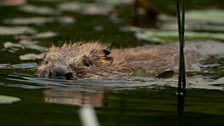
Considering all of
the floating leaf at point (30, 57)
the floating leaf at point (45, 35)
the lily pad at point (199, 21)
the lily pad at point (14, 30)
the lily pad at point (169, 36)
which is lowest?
the floating leaf at point (30, 57)

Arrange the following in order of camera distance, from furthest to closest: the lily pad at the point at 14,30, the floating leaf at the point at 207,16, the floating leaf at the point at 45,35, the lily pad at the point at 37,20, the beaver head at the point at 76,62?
the floating leaf at the point at 207,16, the lily pad at the point at 37,20, the lily pad at the point at 14,30, the floating leaf at the point at 45,35, the beaver head at the point at 76,62

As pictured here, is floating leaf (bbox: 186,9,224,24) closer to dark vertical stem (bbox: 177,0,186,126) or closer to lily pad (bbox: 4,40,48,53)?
lily pad (bbox: 4,40,48,53)

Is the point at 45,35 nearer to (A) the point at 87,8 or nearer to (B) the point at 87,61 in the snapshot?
(B) the point at 87,61

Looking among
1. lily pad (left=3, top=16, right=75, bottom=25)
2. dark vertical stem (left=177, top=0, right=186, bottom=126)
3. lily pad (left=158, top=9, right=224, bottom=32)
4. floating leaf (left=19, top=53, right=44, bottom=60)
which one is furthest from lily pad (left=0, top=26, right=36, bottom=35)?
dark vertical stem (left=177, top=0, right=186, bottom=126)

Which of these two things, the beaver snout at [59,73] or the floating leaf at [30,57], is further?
the floating leaf at [30,57]

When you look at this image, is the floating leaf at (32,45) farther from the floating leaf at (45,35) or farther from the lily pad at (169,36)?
the lily pad at (169,36)

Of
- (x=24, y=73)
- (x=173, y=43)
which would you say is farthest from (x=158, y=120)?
(x=173, y=43)

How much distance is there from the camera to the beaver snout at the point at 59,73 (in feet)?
21.1

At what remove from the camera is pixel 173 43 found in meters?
9.27

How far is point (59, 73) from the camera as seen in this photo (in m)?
6.46

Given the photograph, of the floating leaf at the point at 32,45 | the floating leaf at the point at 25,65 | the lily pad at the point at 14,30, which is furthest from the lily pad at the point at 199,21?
the floating leaf at the point at 25,65

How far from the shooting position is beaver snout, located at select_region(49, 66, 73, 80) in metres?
6.45

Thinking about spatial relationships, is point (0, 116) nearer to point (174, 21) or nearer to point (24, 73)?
point (24, 73)

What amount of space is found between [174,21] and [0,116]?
24.4 feet
